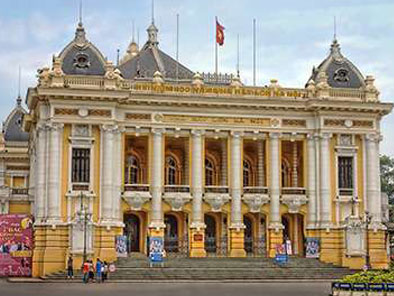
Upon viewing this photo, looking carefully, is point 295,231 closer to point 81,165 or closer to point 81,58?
point 81,165

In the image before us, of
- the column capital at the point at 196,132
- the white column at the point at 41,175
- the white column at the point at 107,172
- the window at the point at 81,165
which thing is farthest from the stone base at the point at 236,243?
the white column at the point at 41,175

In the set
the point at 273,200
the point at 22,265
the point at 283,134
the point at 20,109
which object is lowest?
the point at 22,265

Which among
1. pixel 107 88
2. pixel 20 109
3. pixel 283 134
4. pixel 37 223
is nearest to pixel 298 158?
pixel 283 134

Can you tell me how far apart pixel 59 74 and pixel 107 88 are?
134 inches

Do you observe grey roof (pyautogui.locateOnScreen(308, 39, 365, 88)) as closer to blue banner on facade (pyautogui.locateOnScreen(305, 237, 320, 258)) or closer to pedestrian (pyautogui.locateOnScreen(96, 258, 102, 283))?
blue banner on facade (pyautogui.locateOnScreen(305, 237, 320, 258))

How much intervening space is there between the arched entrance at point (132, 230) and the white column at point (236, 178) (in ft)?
23.8

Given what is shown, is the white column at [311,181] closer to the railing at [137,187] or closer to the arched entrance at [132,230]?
the railing at [137,187]

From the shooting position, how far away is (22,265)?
5959 cm

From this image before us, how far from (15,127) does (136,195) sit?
37.1 meters

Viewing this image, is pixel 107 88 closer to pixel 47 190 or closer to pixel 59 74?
pixel 59 74

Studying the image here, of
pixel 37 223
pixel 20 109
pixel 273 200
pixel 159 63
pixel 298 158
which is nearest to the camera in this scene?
pixel 37 223

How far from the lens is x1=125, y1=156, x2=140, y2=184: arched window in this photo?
66.8 m

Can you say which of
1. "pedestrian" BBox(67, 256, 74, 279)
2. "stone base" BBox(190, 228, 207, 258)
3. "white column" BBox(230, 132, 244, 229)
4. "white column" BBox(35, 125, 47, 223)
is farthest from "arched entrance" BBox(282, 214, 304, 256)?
"white column" BBox(35, 125, 47, 223)

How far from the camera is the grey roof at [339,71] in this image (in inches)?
2628
